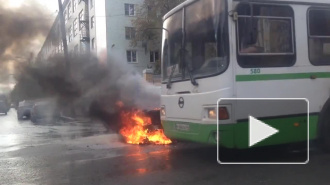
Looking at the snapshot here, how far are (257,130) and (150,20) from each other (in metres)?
25.1

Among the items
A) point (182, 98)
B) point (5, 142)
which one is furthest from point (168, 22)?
point (5, 142)

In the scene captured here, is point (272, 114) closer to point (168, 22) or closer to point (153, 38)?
point (168, 22)

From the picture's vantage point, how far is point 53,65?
12203 millimetres

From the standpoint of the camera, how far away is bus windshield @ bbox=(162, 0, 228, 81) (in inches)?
230

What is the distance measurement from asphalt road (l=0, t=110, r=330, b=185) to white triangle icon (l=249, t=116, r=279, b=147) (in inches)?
20.3

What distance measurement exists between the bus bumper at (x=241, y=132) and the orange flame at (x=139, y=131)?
307 centimetres

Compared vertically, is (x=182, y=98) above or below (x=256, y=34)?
below

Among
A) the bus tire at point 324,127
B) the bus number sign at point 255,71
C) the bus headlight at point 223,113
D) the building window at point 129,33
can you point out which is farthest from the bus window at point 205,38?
the building window at point 129,33

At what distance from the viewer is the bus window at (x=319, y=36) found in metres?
Result: 6.35

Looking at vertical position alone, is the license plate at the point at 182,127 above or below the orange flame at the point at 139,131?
above

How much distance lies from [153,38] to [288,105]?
1038 inches

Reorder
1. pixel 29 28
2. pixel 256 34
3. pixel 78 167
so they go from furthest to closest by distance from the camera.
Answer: pixel 29 28 < pixel 78 167 < pixel 256 34
